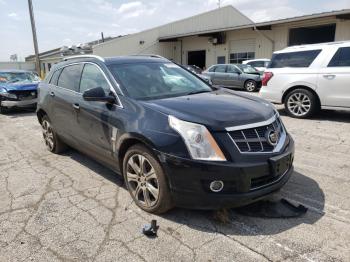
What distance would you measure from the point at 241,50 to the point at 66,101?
20.8 m

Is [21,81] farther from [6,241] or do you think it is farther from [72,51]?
[6,241]

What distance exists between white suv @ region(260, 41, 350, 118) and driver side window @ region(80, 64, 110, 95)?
5.62 metres

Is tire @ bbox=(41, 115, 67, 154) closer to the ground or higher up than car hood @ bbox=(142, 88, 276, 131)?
closer to the ground

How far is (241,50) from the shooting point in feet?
77.5

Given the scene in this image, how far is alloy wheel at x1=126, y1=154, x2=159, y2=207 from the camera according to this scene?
3.22 metres

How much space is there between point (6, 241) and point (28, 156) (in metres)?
3.00

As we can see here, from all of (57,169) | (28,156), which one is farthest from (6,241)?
(28,156)

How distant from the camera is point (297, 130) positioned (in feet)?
22.8

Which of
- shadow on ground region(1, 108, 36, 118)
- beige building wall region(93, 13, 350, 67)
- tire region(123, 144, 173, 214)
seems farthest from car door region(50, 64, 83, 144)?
beige building wall region(93, 13, 350, 67)

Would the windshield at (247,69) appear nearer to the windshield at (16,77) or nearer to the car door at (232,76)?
the car door at (232,76)

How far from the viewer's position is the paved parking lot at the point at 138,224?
272cm

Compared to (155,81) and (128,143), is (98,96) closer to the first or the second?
(128,143)

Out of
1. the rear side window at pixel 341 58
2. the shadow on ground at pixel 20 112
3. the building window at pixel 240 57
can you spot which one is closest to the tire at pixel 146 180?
the rear side window at pixel 341 58

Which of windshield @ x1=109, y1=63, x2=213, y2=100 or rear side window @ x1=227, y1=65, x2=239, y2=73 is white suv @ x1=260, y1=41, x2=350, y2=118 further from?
rear side window @ x1=227, y1=65, x2=239, y2=73
